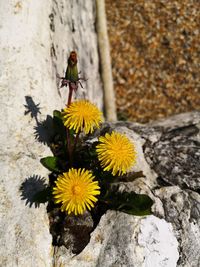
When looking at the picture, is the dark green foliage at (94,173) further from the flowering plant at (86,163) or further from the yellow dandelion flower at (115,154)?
the yellow dandelion flower at (115,154)

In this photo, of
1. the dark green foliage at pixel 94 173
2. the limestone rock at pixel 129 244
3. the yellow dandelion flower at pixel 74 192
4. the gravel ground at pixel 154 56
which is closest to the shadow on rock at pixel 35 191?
the dark green foliage at pixel 94 173

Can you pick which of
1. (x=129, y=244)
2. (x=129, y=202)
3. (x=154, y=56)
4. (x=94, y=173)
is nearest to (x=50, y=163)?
(x=94, y=173)

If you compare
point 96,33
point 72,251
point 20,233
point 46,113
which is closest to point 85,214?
point 72,251

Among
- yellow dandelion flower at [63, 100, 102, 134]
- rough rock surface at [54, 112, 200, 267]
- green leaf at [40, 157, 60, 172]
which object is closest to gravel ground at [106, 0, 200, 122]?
rough rock surface at [54, 112, 200, 267]

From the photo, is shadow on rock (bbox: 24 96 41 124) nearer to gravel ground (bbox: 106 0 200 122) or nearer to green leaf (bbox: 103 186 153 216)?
green leaf (bbox: 103 186 153 216)

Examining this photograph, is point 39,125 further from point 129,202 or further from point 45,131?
point 129,202

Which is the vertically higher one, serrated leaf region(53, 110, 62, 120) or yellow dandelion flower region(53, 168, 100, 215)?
serrated leaf region(53, 110, 62, 120)
